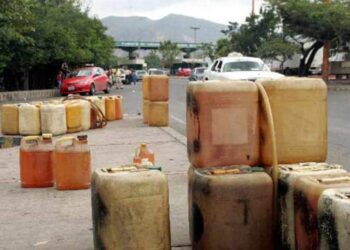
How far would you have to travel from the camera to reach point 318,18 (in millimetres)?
41375

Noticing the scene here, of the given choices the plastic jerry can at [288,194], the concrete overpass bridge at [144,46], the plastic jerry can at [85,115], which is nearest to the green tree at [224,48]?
the concrete overpass bridge at [144,46]

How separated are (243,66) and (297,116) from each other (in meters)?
18.0

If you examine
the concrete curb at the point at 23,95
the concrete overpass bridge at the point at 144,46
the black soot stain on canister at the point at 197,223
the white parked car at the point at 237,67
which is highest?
the concrete overpass bridge at the point at 144,46

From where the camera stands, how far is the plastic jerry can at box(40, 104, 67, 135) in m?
13.6

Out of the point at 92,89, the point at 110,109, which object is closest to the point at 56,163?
the point at 110,109

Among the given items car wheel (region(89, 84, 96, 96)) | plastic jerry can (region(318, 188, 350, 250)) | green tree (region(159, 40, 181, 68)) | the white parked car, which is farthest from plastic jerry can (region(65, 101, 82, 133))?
green tree (region(159, 40, 181, 68))

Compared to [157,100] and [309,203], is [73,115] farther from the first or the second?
[309,203]

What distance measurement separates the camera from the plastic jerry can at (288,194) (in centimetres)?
443

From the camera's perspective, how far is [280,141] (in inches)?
204

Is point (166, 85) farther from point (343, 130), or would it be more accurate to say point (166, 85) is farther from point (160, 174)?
point (160, 174)

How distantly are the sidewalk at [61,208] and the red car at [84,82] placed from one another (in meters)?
21.0

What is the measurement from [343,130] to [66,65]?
2812cm

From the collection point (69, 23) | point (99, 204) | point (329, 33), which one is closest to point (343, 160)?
point (99, 204)

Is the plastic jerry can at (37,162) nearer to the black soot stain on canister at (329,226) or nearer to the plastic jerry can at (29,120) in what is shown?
the black soot stain on canister at (329,226)
